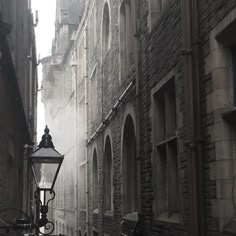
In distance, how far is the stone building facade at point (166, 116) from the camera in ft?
21.0

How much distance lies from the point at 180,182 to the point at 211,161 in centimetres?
135

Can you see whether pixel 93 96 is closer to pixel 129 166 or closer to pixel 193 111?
pixel 129 166

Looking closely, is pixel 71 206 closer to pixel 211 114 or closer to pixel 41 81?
pixel 41 81

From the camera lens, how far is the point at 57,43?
4078 cm

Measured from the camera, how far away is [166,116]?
29.5ft

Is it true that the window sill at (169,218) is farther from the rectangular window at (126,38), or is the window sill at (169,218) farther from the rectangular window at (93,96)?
the rectangular window at (93,96)

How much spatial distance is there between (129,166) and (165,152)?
12.3 feet

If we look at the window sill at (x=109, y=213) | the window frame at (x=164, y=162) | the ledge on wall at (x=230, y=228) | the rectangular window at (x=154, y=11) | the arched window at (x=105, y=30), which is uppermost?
the arched window at (x=105, y=30)

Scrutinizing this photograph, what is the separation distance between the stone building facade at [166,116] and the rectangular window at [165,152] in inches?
0.6

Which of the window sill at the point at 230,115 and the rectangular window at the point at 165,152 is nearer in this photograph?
the window sill at the point at 230,115

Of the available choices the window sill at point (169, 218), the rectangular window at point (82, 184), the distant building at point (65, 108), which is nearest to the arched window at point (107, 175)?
Answer: the rectangular window at point (82, 184)

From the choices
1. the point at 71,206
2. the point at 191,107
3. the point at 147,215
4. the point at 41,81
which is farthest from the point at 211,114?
the point at 41,81

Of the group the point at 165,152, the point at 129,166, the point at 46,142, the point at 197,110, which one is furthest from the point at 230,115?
the point at 129,166

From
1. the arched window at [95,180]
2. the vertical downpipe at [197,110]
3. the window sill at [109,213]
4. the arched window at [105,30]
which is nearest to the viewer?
the vertical downpipe at [197,110]
